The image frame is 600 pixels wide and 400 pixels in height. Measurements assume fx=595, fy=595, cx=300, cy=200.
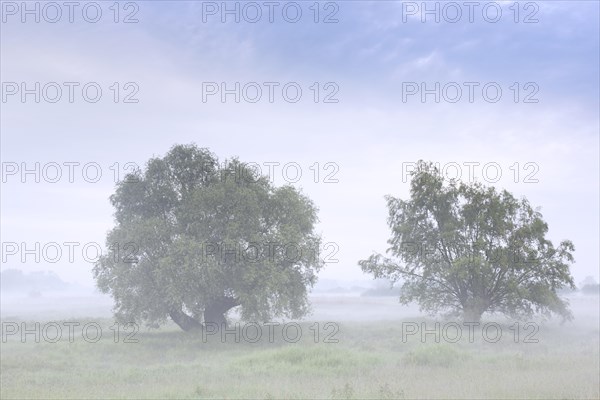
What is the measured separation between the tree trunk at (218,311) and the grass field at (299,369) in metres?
2.68

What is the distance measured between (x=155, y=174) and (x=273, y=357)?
63.5 ft

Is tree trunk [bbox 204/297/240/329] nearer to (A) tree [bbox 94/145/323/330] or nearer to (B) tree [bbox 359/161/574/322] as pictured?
(A) tree [bbox 94/145/323/330]

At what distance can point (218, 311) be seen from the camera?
42969 millimetres

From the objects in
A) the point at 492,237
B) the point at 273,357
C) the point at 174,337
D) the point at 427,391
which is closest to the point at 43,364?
the point at 273,357

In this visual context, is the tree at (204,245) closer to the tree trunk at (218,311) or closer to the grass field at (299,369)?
the tree trunk at (218,311)

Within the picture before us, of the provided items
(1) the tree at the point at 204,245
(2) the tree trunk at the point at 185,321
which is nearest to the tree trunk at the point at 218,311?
(1) the tree at the point at 204,245

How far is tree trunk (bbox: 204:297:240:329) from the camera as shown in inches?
1662

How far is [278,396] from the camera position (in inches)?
713

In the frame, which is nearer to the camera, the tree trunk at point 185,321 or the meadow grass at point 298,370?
the meadow grass at point 298,370

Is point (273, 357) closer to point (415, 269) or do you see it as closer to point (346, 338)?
point (346, 338)

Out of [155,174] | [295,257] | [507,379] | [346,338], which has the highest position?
[155,174]

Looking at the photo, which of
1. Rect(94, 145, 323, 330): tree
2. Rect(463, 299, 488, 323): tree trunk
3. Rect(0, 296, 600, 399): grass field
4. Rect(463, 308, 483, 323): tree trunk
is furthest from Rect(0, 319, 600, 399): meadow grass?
Rect(463, 308, 483, 323): tree trunk

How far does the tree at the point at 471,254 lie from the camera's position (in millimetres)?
44062

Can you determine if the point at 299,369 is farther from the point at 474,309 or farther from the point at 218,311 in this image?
the point at 474,309
